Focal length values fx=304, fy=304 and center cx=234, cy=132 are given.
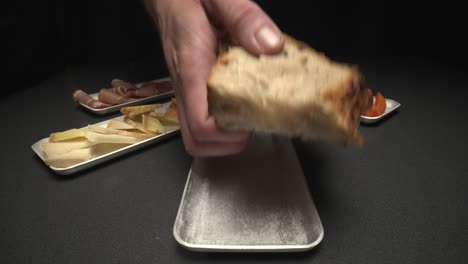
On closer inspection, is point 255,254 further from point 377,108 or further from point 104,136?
point 377,108

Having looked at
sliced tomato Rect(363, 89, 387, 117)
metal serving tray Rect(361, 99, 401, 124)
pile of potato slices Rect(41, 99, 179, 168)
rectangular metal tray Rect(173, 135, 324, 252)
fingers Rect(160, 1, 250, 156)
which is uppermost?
fingers Rect(160, 1, 250, 156)

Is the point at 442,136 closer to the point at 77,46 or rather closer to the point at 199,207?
the point at 199,207

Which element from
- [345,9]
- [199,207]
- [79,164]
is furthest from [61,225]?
[345,9]

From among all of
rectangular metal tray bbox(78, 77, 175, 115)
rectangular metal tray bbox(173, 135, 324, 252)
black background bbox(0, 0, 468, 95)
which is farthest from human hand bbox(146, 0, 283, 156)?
black background bbox(0, 0, 468, 95)

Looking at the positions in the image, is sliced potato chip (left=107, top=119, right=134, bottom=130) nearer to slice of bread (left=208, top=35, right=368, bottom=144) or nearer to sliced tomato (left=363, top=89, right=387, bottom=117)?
slice of bread (left=208, top=35, right=368, bottom=144)

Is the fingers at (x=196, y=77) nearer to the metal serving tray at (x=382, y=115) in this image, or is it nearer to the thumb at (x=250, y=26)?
the thumb at (x=250, y=26)
